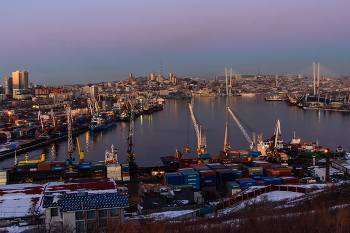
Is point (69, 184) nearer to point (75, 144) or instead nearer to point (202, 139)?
point (202, 139)

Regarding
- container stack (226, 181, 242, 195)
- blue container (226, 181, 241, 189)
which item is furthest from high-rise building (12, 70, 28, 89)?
container stack (226, 181, 242, 195)

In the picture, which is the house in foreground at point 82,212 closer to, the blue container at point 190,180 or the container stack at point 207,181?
the blue container at point 190,180

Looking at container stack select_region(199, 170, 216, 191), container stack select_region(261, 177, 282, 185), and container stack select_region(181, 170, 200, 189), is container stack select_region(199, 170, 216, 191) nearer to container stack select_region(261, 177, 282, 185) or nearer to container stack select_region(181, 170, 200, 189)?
container stack select_region(181, 170, 200, 189)

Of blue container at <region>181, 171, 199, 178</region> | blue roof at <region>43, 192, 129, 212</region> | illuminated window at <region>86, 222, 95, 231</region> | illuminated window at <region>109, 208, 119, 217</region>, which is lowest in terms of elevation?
blue container at <region>181, 171, 199, 178</region>

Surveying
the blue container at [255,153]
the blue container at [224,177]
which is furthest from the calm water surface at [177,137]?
the blue container at [224,177]

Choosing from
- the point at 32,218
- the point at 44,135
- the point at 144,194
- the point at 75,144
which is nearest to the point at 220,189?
the point at 144,194

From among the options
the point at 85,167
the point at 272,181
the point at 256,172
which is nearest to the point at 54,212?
the point at 272,181
